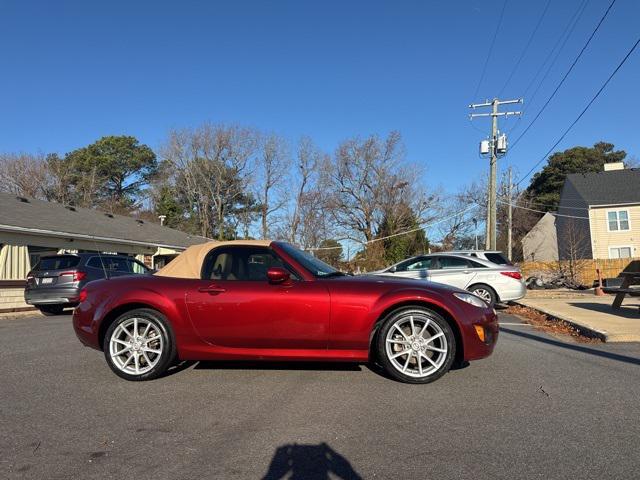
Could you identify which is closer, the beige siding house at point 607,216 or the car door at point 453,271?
the car door at point 453,271

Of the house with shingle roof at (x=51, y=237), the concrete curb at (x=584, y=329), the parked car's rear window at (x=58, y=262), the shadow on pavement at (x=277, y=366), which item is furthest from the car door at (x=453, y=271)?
the parked car's rear window at (x=58, y=262)

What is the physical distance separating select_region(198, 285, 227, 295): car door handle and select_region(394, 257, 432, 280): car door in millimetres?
8249

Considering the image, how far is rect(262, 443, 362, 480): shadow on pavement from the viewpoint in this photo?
119 inches

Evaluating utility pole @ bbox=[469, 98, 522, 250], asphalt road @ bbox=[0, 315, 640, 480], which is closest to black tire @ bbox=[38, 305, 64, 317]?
asphalt road @ bbox=[0, 315, 640, 480]

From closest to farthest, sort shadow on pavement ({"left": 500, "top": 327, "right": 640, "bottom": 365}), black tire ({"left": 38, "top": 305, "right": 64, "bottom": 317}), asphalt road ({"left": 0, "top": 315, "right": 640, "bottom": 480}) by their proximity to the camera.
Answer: asphalt road ({"left": 0, "top": 315, "right": 640, "bottom": 480}) → shadow on pavement ({"left": 500, "top": 327, "right": 640, "bottom": 365}) → black tire ({"left": 38, "top": 305, "right": 64, "bottom": 317})

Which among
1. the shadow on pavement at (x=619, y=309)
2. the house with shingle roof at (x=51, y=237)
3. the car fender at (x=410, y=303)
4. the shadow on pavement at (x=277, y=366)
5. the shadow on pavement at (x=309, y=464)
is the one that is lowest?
the shadow on pavement at (x=309, y=464)

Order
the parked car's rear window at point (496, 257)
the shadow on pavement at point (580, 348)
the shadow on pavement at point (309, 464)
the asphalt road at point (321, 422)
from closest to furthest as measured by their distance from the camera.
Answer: the shadow on pavement at point (309, 464), the asphalt road at point (321, 422), the shadow on pavement at point (580, 348), the parked car's rear window at point (496, 257)

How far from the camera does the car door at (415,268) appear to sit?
1284cm

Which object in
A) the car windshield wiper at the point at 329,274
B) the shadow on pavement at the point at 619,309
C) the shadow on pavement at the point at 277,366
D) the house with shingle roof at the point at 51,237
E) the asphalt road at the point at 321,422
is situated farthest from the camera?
the house with shingle roof at the point at 51,237

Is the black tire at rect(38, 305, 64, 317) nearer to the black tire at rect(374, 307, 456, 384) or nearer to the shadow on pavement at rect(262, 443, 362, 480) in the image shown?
the black tire at rect(374, 307, 456, 384)

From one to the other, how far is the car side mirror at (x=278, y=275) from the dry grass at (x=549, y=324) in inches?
207

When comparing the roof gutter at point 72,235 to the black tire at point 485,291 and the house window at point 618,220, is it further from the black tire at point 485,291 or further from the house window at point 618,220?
the house window at point 618,220

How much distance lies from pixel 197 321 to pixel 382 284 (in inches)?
76.5

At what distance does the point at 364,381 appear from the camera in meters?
5.10
